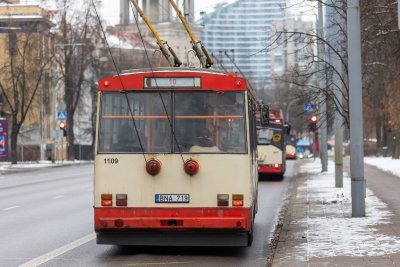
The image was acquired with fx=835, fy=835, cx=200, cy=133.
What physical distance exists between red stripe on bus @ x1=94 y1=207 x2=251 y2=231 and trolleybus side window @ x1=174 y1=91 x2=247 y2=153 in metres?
0.93

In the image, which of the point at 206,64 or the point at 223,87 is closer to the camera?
the point at 223,87

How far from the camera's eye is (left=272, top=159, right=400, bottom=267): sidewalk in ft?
36.3

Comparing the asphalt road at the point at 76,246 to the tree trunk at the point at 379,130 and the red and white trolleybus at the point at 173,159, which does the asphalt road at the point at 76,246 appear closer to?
the red and white trolleybus at the point at 173,159

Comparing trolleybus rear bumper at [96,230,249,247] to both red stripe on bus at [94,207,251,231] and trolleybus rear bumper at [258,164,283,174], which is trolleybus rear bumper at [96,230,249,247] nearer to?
red stripe on bus at [94,207,251,231]

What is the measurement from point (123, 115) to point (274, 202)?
40.1 ft

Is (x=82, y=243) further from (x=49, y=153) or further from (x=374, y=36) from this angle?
(x=49, y=153)

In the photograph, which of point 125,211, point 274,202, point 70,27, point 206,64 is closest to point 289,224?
point 206,64

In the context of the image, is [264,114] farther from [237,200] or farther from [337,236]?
[237,200]

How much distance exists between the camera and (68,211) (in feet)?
66.5

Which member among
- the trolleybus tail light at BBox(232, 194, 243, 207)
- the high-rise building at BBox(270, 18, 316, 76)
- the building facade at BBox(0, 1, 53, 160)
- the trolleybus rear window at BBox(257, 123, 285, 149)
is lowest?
the trolleybus tail light at BBox(232, 194, 243, 207)

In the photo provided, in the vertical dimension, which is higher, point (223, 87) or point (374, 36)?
point (374, 36)

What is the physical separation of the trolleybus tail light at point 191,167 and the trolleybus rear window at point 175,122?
218 mm

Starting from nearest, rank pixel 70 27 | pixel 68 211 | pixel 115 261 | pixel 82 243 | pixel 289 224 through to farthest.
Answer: pixel 115 261
pixel 82 243
pixel 289 224
pixel 68 211
pixel 70 27

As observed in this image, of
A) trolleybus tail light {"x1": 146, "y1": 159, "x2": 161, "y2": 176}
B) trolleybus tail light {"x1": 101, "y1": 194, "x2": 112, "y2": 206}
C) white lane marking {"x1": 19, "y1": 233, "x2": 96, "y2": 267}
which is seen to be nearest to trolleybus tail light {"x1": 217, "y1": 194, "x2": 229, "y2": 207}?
trolleybus tail light {"x1": 146, "y1": 159, "x2": 161, "y2": 176}
